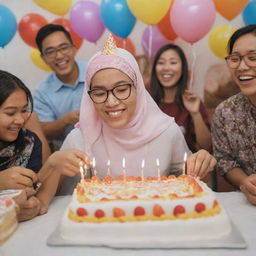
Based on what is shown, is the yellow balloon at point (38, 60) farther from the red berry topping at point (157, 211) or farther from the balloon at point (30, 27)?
the red berry topping at point (157, 211)

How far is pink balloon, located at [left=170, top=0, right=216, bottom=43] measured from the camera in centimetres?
306

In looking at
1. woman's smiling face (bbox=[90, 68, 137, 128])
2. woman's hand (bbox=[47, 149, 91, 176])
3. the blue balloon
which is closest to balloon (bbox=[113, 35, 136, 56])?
the blue balloon

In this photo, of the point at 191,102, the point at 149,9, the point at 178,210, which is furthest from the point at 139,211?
the point at 149,9

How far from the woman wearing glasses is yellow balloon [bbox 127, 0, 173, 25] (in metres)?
1.23

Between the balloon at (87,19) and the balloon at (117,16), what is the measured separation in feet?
0.43

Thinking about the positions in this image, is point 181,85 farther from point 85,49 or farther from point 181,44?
point 85,49

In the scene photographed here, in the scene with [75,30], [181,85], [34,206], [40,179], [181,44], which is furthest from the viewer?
[181,44]

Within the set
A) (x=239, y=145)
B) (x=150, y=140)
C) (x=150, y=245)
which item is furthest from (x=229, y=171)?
(x=150, y=245)

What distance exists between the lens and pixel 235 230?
126 centimetres

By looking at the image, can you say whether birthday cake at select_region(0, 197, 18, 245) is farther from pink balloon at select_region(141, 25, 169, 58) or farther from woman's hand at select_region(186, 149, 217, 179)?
pink balloon at select_region(141, 25, 169, 58)

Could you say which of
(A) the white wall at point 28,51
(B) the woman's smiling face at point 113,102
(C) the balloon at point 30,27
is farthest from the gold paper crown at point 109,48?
(A) the white wall at point 28,51

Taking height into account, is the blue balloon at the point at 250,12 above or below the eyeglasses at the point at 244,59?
above

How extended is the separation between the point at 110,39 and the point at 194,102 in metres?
1.23

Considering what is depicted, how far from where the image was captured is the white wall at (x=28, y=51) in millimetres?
A: 4047
